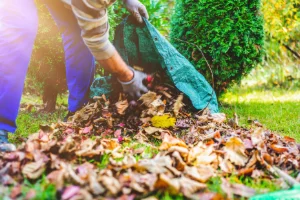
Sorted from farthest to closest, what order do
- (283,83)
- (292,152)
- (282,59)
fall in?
(282,59) < (283,83) < (292,152)

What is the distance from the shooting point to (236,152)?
5.49 feet

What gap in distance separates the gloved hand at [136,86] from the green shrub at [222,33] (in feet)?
3.65

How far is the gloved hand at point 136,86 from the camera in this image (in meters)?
2.37

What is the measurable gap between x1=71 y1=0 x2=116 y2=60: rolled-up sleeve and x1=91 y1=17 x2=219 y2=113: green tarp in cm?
50

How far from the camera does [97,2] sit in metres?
1.84

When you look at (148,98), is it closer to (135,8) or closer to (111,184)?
(135,8)

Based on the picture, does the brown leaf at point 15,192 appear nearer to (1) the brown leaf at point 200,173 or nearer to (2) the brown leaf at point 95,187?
(2) the brown leaf at point 95,187

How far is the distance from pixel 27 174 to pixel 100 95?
132 centimetres

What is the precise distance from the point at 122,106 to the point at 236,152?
1.03m

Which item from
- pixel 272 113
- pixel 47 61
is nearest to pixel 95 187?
pixel 47 61

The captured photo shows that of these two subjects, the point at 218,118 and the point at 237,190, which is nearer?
the point at 237,190

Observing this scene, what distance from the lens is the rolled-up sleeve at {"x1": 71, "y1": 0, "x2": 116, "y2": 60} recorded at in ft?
6.08

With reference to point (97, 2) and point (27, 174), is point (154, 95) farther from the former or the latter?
point (27, 174)

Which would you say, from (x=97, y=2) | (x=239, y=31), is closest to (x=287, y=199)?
(x=97, y=2)
